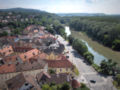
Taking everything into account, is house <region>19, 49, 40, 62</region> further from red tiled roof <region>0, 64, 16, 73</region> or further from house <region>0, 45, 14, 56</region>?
house <region>0, 45, 14, 56</region>

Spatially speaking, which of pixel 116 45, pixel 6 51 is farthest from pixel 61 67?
pixel 116 45

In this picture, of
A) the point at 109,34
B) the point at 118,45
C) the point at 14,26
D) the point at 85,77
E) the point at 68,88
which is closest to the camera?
the point at 68,88

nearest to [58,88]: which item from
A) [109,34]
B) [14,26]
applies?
[109,34]

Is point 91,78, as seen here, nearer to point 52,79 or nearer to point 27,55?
point 52,79

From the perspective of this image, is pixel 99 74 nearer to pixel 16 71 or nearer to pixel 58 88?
pixel 58 88

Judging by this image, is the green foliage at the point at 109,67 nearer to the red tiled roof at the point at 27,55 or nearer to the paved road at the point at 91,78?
the paved road at the point at 91,78

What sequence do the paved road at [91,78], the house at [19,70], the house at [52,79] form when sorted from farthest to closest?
the paved road at [91,78], the house at [19,70], the house at [52,79]

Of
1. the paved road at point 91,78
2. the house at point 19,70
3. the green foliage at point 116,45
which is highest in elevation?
the house at point 19,70

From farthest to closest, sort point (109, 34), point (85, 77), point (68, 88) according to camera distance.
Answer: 1. point (109, 34)
2. point (85, 77)
3. point (68, 88)

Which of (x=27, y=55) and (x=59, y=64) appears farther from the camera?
(x=27, y=55)

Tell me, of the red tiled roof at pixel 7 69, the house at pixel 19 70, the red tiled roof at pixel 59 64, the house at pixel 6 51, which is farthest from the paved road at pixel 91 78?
the house at pixel 6 51

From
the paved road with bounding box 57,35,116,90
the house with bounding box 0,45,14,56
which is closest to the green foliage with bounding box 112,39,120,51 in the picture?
the paved road with bounding box 57,35,116,90
